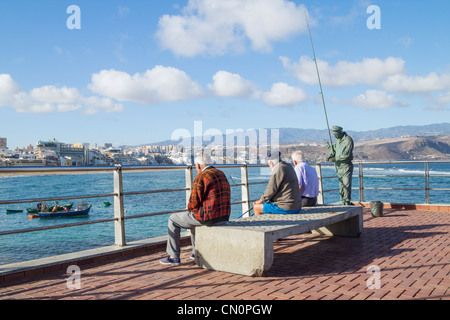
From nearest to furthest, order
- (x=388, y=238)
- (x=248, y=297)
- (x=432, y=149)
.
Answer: (x=248, y=297), (x=388, y=238), (x=432, y=149)

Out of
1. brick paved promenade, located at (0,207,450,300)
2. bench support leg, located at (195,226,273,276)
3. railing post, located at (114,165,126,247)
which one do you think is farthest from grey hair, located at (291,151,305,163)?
railing post, located at (114,165,126,247)

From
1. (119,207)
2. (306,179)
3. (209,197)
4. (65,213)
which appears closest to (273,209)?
(306,179)

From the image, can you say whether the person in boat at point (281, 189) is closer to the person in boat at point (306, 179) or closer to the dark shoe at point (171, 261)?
the person in boat at point (306, 179)

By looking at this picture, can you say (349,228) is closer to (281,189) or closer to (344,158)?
(281,189)

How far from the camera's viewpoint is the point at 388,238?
6152 mm

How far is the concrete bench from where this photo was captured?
4.07 metres

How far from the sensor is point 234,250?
4.23 m

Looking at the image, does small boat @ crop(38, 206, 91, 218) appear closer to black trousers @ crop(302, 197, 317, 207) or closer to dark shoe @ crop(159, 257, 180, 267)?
black trousers @ crop(302, 197, 317, 207)

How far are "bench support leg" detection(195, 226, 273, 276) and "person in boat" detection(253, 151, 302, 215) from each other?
1.17 metres

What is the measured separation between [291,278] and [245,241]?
2.03 feet

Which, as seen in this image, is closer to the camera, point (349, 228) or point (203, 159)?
point (203, 159)

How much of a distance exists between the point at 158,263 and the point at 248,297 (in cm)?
167
